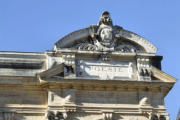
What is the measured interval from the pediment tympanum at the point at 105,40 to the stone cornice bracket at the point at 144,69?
57cm

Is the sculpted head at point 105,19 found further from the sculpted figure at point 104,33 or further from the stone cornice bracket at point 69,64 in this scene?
the stone cornice bracket at point 69,64

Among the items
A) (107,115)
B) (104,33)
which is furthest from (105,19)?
(107,115)

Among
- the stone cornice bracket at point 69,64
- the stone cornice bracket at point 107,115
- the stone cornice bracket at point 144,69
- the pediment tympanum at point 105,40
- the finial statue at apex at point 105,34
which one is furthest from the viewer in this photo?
the finial statue at apex at point 105,34

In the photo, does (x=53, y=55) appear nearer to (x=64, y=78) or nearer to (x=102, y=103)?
(x=64, y=78)

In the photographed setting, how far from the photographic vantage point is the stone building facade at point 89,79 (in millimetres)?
23141

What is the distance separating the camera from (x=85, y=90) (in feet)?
77.9

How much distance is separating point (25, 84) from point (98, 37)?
14.8ft

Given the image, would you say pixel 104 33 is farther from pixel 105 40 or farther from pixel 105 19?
pixel 105 19

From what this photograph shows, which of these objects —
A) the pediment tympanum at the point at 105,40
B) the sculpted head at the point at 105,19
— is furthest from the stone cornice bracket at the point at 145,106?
the sculpted head at the point at 105,19

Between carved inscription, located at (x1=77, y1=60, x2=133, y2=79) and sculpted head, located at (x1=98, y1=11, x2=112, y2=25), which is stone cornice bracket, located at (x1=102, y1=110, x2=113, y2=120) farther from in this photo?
sculpted head, located at (x1=98, y1=11, x2=112, y2=25)

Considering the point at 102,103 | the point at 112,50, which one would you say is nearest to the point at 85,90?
the point at 102,103

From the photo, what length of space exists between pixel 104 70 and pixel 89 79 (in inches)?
47.8

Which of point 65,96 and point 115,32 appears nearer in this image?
point 65,96

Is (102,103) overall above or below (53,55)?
below
